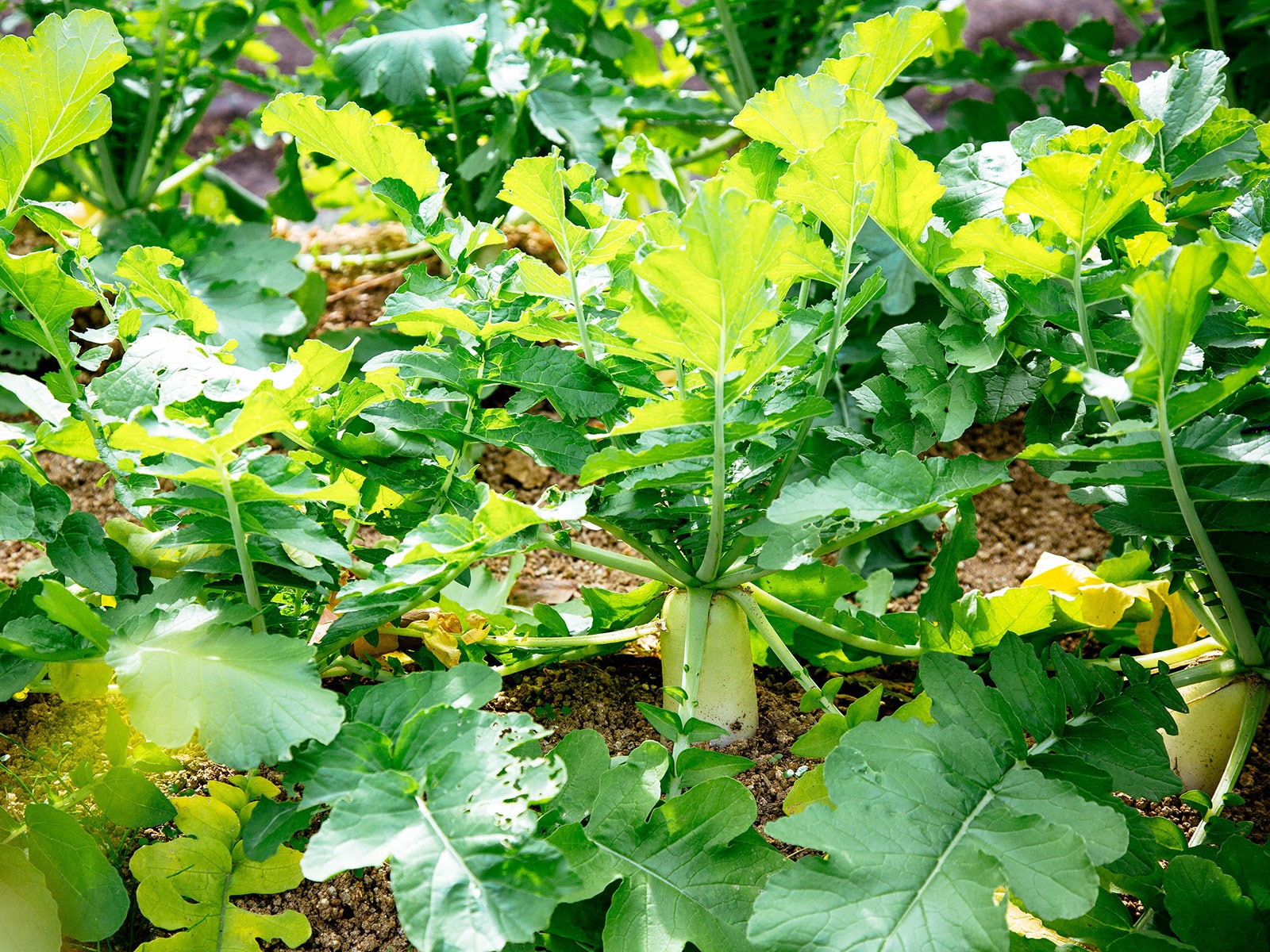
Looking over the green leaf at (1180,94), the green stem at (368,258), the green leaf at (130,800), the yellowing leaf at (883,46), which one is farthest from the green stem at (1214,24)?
the green leaf at (130,800)

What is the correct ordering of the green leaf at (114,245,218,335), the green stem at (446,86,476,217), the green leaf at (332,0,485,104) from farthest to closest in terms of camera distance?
the green stem at (446,86,476,217)
the green leaf at (332,0,485,104)
the green leaf at (114,245,218,335)

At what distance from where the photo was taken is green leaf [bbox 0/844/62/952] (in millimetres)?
606

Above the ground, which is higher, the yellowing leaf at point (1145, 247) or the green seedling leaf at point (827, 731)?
the yellowing leaf at point (1145, 247)

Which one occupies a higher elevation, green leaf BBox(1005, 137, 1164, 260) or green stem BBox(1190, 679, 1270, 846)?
green leaf BBox(1005, 137, 1164, 260)

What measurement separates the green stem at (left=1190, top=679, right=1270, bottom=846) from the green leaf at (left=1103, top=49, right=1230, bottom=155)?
40 centimetres

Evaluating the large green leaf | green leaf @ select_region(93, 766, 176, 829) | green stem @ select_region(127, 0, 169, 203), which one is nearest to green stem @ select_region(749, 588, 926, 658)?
the large green leaf

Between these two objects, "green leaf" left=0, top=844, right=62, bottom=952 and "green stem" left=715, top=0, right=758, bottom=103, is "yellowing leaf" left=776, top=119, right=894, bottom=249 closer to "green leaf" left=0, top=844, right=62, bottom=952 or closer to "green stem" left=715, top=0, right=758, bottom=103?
"green leaf" left=0, top=844, right=62, bottom=952

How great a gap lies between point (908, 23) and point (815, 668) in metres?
0.56

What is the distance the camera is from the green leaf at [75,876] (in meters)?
0.64

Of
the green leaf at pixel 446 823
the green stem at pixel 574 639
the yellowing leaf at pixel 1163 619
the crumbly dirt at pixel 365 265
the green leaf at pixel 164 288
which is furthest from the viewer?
the crumbly dirt at pixel 365 265

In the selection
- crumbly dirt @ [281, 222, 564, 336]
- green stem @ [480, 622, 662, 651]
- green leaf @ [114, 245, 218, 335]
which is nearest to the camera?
green leaf @ [114, 245, 218, 335]

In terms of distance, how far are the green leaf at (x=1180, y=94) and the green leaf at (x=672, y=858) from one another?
0.55 m

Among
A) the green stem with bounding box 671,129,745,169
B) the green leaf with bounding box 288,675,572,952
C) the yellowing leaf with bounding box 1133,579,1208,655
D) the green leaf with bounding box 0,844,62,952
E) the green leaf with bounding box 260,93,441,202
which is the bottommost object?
the yellowing leaf with bounding box 1133,579,1208,655

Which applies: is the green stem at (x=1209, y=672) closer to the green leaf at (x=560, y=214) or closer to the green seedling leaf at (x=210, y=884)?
the green leaf at (x=560, y=214)
